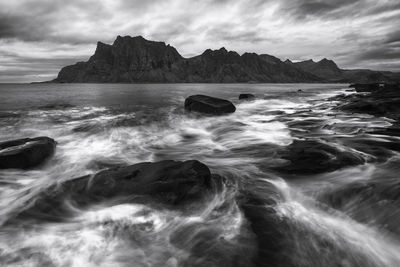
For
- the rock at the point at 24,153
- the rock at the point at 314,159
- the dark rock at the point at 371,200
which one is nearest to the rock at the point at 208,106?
the rock at the point at 314,159

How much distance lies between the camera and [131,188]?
661 centimetres

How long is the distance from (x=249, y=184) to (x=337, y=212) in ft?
7.81

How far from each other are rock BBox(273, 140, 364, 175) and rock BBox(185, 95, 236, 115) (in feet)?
42.8

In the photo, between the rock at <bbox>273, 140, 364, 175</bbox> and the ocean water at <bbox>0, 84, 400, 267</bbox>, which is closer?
the ocean water at <bbox>0, 84, 400, 267</bbox>

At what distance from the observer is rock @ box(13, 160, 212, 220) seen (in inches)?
245

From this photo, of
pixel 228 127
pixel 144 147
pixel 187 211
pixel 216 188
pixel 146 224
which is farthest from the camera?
pixel 228 127

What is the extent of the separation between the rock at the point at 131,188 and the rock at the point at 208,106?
1557cm

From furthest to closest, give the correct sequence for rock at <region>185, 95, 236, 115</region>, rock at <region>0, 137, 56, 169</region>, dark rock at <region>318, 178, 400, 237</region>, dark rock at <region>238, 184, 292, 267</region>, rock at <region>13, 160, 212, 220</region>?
rock at <region>185, 95, 236, 115</region>
rock at <region>0, 137, 56, 169</region>
rock at <region>13, 160, 212, 220</region>
dark rock at <region>318, 178, 400, 237</region>
dark rock at <region>238, 184, 292, 267</region>

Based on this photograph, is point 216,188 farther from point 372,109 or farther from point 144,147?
point 372,109

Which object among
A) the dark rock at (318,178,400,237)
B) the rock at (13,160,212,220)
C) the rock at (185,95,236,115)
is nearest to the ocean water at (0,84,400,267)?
the dark rock at (318,178,400,237)

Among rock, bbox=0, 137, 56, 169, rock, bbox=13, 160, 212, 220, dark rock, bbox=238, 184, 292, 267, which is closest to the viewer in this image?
dark rock, bbox=238, 184, 292, 267

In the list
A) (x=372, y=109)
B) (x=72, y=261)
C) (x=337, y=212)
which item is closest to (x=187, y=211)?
(x=72, y=261)

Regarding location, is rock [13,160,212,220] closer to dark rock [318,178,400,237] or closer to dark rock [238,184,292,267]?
dark rock [238,184,292,267]

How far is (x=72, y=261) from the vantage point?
4.35 metres
